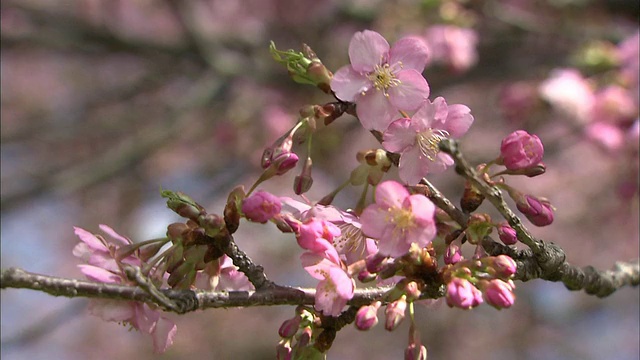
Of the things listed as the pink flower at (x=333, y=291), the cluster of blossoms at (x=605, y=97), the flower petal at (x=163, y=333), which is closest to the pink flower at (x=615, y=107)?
the cluster of blossoms at (x=605, y=97)

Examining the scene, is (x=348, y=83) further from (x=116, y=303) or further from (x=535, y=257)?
(x=116, y=303)

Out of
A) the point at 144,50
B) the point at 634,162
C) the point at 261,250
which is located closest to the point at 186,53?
the point at 144,50

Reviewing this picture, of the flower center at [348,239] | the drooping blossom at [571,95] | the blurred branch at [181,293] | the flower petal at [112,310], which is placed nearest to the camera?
the blurred branch at [181,293]

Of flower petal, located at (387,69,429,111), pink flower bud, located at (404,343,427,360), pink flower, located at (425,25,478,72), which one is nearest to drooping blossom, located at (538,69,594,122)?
pink flower, located at (425,25,478,72)

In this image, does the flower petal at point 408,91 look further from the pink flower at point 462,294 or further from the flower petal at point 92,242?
the flower petal at point 92,242

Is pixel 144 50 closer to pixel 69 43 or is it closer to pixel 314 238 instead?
pixel 69 43

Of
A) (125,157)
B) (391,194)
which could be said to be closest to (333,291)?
(391,194)
